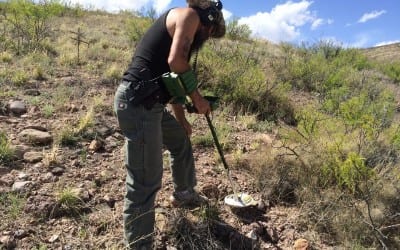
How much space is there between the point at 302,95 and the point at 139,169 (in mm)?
5439

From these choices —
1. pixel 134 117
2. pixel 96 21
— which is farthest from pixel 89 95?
pixel 96 21

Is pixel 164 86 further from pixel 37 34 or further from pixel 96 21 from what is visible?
pixel 96 21

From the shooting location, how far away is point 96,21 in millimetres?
13328

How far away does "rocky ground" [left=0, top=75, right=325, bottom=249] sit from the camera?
10.6 ft

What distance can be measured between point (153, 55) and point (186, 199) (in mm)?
1294

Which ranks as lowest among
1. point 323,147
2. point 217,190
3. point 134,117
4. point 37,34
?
point 217,190

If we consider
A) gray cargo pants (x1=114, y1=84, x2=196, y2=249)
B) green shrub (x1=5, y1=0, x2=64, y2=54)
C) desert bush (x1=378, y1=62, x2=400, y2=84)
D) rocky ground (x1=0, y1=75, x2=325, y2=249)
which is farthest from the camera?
desert bush (x1=378, y1=62, x2=400, y2=84)

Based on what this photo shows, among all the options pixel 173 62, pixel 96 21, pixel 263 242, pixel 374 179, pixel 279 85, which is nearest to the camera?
pixel 173 62

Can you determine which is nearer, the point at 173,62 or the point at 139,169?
the point at 173,62

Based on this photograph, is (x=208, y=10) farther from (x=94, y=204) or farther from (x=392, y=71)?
(x=392, y=71)

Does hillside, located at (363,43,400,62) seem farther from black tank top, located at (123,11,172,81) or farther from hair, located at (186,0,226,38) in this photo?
black tank top, located at (123,11,172,81)

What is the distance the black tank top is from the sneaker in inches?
44.8

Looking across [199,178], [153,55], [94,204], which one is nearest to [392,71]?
[199,178]

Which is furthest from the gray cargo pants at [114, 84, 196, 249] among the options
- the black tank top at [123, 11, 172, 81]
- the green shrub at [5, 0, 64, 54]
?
the green shrub at [5, 0, 64, 54]
